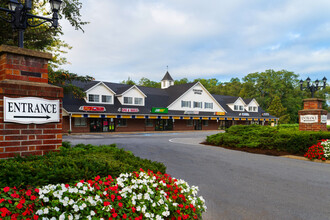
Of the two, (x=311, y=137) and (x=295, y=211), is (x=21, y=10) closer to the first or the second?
(x=295, y=211)

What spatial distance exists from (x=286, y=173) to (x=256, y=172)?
105cm

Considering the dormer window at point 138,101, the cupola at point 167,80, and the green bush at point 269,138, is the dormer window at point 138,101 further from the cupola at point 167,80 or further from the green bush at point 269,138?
the green bush at point 269,138

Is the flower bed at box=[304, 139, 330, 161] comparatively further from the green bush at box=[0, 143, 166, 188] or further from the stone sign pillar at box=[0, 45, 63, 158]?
the stone sign pillar at box=[0, 45, 63, 158]

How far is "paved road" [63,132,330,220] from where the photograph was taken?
515 cm

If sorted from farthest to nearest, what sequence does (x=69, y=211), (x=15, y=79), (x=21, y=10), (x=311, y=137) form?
(x=311, y=137)
(x=21, y=10)
(x=15, y=79)
(x=69, y=211)

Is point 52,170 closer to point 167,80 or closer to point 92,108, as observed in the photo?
point 92,108

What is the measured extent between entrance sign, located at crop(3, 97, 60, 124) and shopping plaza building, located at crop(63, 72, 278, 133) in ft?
81.5

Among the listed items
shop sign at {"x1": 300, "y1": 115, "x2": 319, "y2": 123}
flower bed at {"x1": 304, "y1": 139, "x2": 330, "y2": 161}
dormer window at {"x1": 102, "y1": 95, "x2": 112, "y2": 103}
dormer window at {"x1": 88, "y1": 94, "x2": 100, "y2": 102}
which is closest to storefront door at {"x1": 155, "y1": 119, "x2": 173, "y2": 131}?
dormer window at {"x1": 102, "y1": 95, "x2": 112, "y2": 103}

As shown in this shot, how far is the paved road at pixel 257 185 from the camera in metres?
5.15

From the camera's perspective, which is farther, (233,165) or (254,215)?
(233,165)

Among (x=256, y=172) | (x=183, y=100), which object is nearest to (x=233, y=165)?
(x=256, y=172)

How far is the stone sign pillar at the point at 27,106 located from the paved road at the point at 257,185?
144 inches

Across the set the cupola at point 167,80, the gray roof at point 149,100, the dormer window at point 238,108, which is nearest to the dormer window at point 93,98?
the gray roof at point 149,100

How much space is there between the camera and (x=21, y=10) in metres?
6.77
